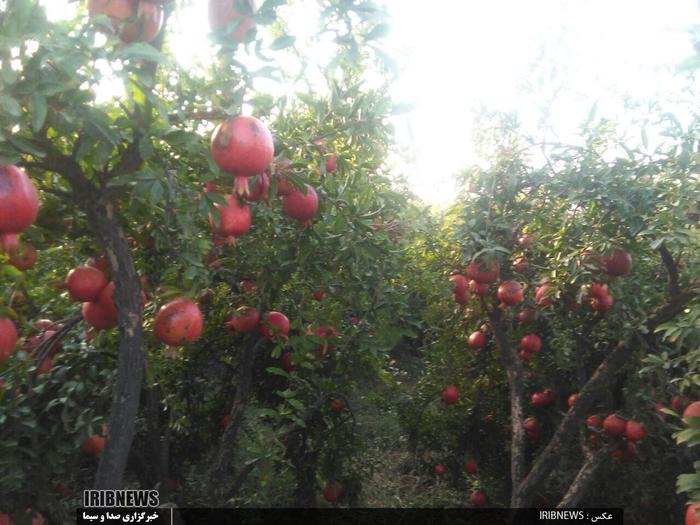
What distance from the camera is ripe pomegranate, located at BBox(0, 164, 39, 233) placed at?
1.45m

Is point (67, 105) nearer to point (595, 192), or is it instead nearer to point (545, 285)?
point (595, 192)

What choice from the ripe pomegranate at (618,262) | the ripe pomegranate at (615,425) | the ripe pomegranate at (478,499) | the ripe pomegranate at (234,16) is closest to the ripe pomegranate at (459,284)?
the ripe pomegranate at (618,262)

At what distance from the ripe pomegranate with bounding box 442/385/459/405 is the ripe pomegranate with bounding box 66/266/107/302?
11.2 feet

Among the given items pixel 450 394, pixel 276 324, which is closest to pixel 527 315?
pixel 450 394

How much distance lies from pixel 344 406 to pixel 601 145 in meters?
2.05

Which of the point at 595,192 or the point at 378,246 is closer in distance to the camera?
the point at 378,246

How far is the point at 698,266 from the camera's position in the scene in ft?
9.93

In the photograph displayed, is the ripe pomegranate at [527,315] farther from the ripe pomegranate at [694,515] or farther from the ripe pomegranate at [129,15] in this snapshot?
the ripe pomegranate at [129,15]

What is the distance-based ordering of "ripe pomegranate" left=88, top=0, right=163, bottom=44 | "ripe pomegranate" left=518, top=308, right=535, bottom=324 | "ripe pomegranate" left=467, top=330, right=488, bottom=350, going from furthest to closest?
1. "ripe pomegranate" left=467, top=330, right=488, bottom=350
2. "ripe pomegranate" left=518, top=308, right=535, bottom=324
3. "ripe pomegranate" left=88, top=0, right=163, bottom=44

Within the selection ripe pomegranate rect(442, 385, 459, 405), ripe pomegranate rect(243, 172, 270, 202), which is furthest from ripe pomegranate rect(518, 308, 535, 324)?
ripe pomegranate rect(243, 172, 270, 202)

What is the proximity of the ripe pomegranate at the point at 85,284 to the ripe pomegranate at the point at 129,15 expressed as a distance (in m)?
0.69

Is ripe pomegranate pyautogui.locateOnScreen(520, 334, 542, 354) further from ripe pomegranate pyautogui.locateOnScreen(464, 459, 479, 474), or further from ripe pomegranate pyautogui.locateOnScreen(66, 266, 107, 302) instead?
ripe pomegranate pyautogui.locateOnScreen(66, 266, 107, 302)

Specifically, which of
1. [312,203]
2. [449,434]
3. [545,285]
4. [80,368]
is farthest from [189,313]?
[449,434]

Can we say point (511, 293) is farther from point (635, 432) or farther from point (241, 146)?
point (241, 146)
